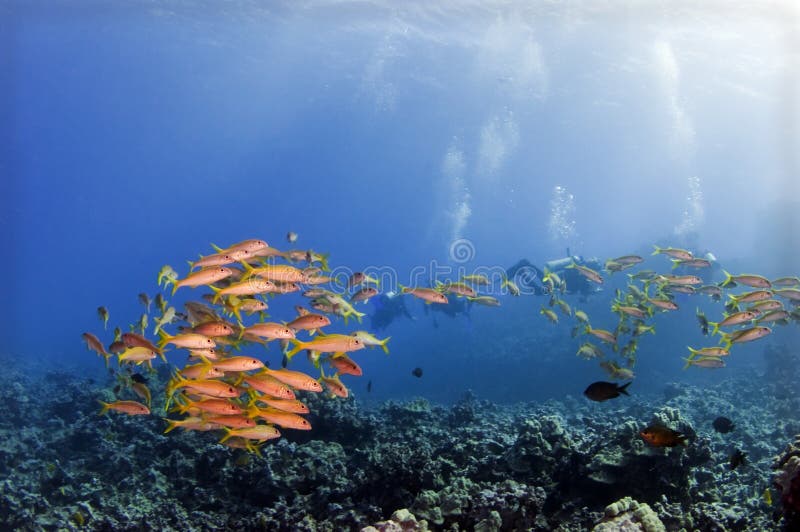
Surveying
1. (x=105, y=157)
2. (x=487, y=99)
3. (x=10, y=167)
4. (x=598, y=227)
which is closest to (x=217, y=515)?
(x=487, y=99)

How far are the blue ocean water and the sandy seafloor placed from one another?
15626mm

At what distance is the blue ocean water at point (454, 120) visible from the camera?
88.6 feet

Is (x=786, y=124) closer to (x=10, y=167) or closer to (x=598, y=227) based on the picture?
(x=10, y=167)

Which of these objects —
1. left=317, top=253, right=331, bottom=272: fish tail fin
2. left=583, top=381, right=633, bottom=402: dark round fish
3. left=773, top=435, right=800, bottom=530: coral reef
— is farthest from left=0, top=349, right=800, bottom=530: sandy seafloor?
Result: left=317, top=253, right=331, bottom=272: fish tail fin

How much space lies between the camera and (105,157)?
105750mm

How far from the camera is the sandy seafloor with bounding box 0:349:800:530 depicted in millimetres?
4980

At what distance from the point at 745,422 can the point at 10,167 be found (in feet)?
311

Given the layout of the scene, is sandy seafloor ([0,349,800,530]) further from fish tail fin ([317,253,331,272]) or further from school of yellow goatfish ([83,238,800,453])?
fish tail fin ([317,253,331,272])

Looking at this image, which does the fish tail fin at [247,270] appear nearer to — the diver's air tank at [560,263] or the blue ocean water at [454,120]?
the diver's air tank at [560,263]

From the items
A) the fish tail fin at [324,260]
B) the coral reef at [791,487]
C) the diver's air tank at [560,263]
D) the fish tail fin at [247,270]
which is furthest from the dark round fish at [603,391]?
the diver's air tank at [560,263]

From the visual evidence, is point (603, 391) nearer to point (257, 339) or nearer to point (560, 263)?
point (257, 339)

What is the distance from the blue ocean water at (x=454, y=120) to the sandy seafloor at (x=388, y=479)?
51.3 feet

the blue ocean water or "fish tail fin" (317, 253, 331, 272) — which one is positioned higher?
the blue ocean water

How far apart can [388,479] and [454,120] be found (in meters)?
53.4
